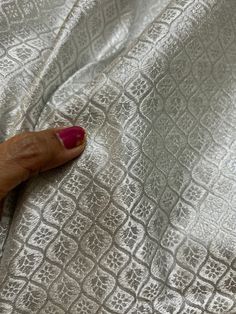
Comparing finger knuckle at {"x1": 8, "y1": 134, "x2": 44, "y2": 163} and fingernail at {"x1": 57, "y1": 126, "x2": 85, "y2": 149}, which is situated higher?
fingernail at {"x1": 57, "y1": 126, "x2": 85, "y2": 149}

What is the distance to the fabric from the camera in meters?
0.69

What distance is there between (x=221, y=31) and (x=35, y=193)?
41 cm

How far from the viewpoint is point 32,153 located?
67 cm

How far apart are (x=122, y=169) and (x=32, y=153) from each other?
127 millimetres

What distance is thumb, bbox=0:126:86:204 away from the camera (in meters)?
0.67

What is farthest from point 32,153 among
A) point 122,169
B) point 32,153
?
point 122,169

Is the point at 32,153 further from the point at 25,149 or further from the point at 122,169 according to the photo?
the point at 122,169

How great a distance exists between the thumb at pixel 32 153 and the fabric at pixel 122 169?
0.08 ft

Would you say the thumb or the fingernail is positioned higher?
the fingernail

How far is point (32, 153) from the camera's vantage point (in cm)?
67

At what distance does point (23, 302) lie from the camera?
27.1 inches

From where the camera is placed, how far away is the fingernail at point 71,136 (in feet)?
2.27

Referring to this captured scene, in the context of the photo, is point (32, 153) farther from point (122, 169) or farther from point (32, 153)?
point (122, 169)

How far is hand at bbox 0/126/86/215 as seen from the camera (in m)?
0.67
